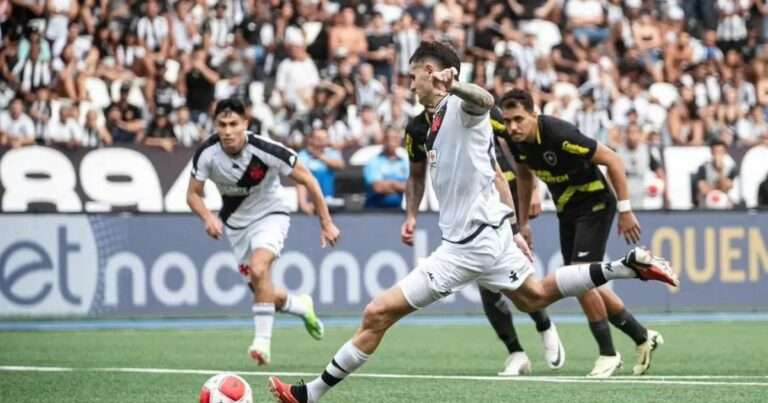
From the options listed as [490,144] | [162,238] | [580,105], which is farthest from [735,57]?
[490,144]

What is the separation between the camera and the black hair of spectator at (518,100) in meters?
12.2

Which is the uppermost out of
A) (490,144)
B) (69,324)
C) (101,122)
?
(490,144)

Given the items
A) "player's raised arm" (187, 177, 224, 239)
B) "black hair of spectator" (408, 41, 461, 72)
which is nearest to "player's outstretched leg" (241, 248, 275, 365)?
"player's raised arm" (187, 177, 224, 239)

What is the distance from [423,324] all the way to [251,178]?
19.1ft

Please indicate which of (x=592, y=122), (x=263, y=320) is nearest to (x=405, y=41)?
(x=592, y=122)

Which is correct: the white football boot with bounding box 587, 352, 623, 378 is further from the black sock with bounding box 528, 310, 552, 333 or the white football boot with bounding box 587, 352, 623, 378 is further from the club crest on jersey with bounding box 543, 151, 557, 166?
the club crest on jersey with bounding box 543, 151, 557, 166

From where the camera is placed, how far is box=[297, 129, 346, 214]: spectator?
21594mm

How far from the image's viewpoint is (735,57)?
27.2 metres

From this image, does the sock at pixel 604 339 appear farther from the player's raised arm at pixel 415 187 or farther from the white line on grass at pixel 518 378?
the player's raised arm at pixel 415 187

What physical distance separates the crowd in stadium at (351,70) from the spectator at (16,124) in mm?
24

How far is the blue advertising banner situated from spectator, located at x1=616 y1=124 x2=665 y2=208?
1140mm

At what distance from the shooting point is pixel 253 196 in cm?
1470

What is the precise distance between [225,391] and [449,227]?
170 cm

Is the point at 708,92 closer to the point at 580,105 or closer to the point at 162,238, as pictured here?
the point at 580,105
